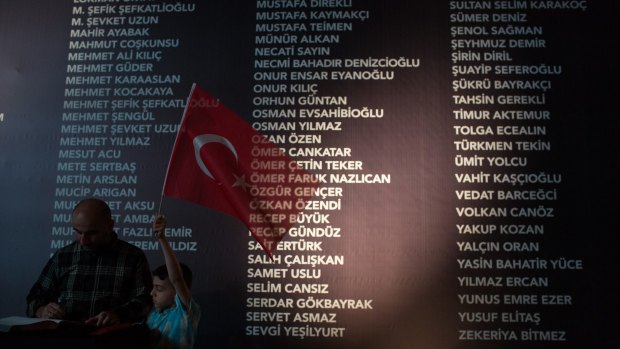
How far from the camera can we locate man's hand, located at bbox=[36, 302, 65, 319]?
6.19ft

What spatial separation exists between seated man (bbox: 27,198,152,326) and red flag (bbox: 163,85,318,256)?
322 mm

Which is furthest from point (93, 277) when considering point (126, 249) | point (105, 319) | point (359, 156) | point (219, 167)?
point (359, 156)

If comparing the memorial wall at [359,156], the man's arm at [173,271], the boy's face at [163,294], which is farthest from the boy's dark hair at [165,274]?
the memorial wall at [359,156]

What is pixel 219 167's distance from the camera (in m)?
Answer: 2.33

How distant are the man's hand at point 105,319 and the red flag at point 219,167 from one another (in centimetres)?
55

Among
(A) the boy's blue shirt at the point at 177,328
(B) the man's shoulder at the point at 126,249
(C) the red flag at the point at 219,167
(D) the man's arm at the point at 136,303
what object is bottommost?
(A) the boy's blue shirt at the point at 177,328

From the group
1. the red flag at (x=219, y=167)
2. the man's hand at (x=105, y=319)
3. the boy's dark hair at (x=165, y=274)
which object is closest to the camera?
the man's hand at (x=105, y=319)

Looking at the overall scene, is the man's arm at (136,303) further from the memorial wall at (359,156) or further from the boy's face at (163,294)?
the memorial wall at (359,156)

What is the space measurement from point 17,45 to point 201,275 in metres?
1.44

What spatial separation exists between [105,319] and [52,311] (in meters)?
0.22

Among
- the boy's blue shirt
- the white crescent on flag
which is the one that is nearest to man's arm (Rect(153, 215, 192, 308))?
the boy's blue shirt

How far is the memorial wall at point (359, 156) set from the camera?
101 inches

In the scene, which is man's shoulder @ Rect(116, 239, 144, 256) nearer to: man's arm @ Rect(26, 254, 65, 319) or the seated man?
the seated man

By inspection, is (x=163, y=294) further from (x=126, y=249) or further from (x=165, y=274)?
(x=126, y=249)
